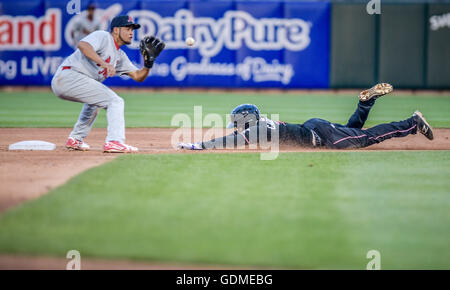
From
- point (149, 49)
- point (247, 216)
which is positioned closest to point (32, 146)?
point (149, 49)

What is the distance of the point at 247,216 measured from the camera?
164 inches

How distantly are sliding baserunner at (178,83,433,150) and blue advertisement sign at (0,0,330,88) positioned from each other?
509 inches

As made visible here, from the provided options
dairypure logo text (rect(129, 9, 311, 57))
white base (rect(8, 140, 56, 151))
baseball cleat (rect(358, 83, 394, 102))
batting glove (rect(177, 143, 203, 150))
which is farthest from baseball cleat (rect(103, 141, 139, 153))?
dairypure logo text (rect(129, 9, 311, 57))

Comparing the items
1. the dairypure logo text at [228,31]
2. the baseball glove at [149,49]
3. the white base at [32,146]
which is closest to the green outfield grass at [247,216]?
the white base at [32,146]

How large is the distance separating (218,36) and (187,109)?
22.2 ft

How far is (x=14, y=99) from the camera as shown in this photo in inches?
677

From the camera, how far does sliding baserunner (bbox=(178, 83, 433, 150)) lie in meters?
7.16

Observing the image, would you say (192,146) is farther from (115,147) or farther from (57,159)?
(57,159)

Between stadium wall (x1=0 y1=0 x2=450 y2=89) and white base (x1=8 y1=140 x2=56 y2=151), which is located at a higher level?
stadium wall (x1=0 y1=0 x2=450 y2=89)

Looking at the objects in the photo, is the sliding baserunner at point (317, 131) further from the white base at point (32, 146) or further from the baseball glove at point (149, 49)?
the white base at point (32, 146)

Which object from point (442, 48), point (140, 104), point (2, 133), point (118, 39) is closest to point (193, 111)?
point (140, 104)

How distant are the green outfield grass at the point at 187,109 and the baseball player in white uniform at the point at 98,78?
12.0ft

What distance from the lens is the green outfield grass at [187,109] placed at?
1177 cm

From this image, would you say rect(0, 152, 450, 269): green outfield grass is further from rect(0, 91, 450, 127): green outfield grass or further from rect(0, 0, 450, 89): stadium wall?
rect(0, 0, 450, 89): stadium wall
